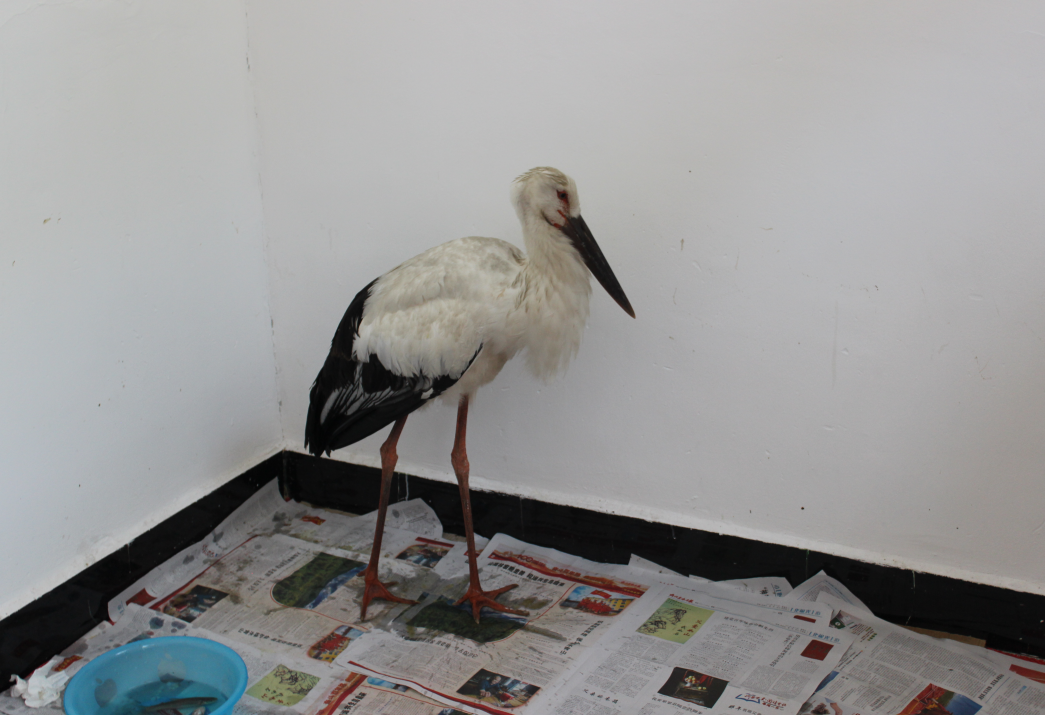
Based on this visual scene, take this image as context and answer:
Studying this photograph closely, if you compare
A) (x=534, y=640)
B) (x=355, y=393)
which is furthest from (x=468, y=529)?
(x=355, y=393)

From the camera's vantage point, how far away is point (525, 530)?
2.01 m

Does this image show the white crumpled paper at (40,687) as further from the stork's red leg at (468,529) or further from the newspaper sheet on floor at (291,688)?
the stork's red leg at (468,529)

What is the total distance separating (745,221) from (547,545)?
0.90 m

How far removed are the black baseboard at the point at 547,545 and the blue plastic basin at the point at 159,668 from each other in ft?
0.75

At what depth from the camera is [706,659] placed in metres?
1.60

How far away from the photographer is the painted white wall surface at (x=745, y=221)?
147 centimetres

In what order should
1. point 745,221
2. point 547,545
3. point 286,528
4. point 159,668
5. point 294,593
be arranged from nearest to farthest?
point 159,668, point 745,221, point 294,593, point 547,545, point 286,528

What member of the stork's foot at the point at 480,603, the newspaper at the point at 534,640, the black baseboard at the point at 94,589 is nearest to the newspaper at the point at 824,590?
the newspaper at the point at 534,640

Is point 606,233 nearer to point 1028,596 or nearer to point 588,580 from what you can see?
point 588,580

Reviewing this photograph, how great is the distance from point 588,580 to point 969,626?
78 centimetres

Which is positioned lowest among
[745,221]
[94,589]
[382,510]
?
[94,589]

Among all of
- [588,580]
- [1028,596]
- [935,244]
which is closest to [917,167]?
[935,244]

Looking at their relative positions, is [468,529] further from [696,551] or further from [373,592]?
[696,551]

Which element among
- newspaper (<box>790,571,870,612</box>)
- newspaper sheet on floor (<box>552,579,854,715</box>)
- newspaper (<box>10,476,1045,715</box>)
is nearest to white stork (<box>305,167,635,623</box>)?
newspaper (<box>10,476,1045,715</box>)
